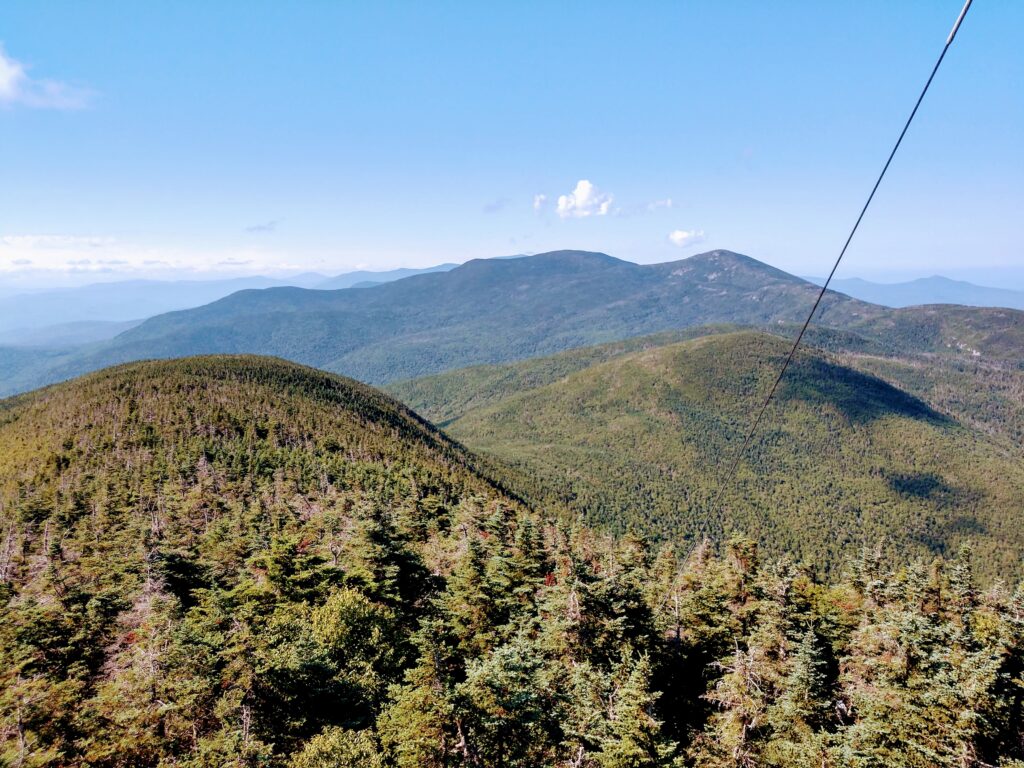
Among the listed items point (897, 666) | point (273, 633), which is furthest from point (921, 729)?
point (273, 633)

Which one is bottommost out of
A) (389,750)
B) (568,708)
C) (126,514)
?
(126,514)

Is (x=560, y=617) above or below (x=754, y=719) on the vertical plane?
above

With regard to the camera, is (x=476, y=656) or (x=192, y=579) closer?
(x=476, y=656)

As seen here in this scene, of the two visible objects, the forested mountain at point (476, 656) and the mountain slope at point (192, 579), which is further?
the mountain slope at point (192, 579)

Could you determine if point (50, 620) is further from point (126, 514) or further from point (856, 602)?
point (856, 602)

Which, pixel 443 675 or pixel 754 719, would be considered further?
pixel 754 719

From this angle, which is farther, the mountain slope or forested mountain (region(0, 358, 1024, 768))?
the mountain slope

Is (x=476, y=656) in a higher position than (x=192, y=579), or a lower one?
lower

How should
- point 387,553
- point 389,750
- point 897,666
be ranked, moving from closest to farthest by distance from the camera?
point 389,750
point 897,666
point 387,553
